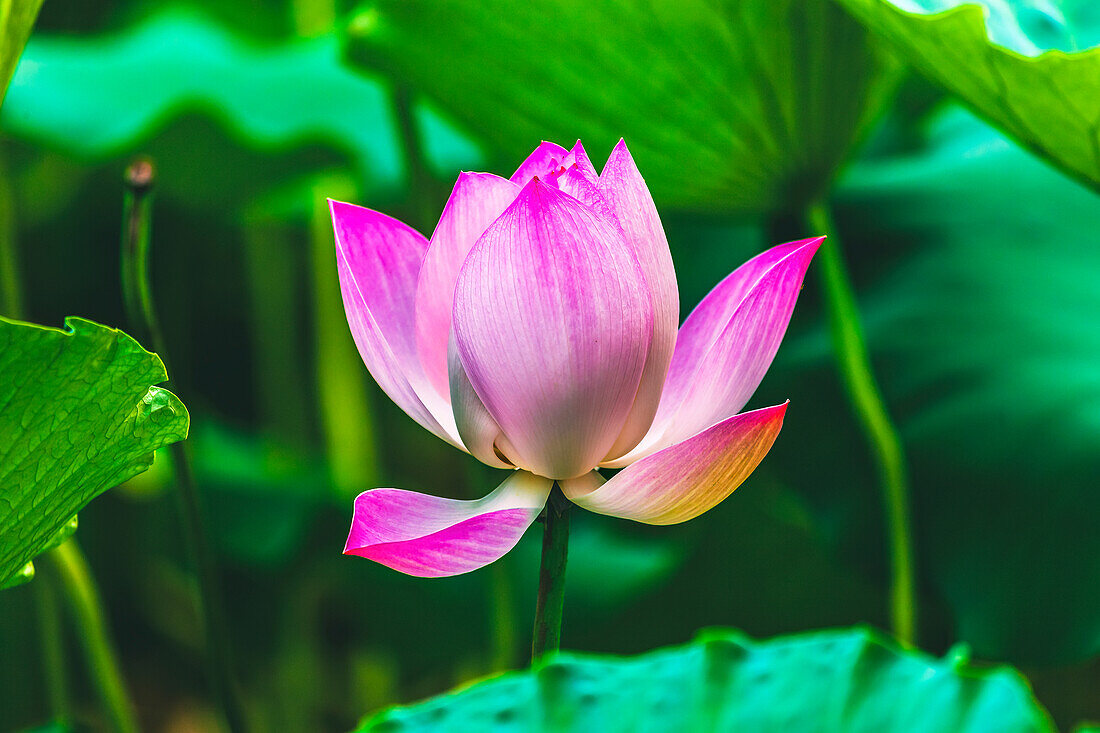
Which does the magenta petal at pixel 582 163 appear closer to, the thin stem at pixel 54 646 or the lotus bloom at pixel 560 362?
the lotus bloom at pixel 560 362

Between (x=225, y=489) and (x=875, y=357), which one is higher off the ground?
(x=875, y=357)

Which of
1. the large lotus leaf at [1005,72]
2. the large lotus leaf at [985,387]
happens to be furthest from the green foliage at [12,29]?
A: the large lotus leaf at [985,387]

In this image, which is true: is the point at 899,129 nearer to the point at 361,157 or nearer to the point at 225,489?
the point at 361,157

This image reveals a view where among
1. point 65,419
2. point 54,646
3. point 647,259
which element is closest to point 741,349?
point 647,259

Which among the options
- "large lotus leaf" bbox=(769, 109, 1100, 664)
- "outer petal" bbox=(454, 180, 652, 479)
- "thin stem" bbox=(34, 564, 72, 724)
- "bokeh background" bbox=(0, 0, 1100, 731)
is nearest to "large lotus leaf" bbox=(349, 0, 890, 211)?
"bokeh background" bbox=(0, 0, 1100, 731)

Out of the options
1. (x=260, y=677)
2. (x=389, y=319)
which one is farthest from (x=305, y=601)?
(x=389, y=319)

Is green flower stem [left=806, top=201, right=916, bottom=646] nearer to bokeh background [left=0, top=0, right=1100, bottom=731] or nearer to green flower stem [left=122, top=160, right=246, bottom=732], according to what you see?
bokeh background [left=0, top=0, right=1100, bottom=731]
